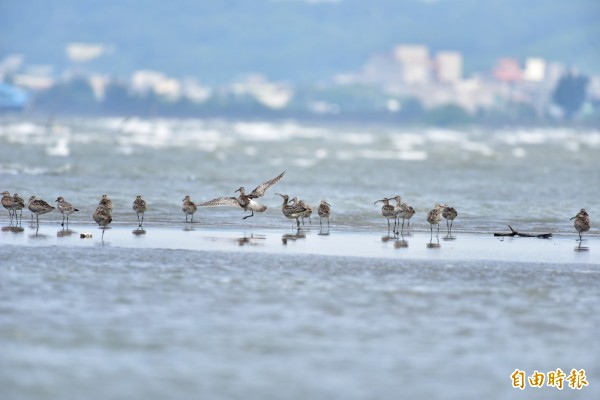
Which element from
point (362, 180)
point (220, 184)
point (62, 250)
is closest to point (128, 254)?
point (62, 250)

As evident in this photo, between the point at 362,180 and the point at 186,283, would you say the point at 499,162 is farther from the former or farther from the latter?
the point at 186,283

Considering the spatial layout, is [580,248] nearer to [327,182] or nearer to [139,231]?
[139,231]

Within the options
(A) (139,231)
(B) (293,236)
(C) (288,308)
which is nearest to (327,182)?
(B) (293,236)

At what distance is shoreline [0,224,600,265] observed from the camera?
19859 mm

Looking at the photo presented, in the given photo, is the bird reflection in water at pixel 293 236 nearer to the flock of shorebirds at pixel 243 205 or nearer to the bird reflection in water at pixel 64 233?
the flock of shorebirds at pixel 243 205

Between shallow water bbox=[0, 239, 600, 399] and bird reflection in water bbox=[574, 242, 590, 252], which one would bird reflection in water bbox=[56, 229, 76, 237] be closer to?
shallow water bbox=[0, 239, 600, 399]

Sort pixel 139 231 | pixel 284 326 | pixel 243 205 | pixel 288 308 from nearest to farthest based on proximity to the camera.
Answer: pixel 284 326 → pixel 288 308 → pixel 139 231 → pixel 243 205

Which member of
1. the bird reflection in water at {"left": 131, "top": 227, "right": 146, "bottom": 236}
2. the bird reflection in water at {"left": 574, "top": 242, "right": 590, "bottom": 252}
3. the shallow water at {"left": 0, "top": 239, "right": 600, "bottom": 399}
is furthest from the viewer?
the bird reflection in water at {"left": 131, "top": 227, "right": 146, "bottom": 236}

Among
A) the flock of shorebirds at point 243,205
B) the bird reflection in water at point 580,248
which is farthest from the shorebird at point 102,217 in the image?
the bird reflection in water at point 580,248

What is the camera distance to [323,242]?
21562 millimetres

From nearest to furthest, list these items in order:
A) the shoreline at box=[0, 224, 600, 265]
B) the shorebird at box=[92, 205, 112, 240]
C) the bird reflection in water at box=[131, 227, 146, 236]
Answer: the shoreline at box=[0, 224, 600, 265]
the shorebird at box=[92, 205, 112, 240]
the bird reflection in water at box=[131, 227, 146, 236]

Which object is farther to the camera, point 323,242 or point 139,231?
point 139,231

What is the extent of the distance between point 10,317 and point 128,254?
5338 millimetres

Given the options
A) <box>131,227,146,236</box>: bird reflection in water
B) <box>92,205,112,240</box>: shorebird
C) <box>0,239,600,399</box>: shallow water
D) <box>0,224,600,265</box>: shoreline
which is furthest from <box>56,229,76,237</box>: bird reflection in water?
<box>0,239,600,399</box>: shallow water
